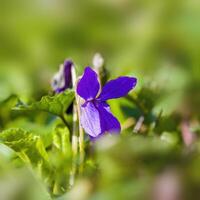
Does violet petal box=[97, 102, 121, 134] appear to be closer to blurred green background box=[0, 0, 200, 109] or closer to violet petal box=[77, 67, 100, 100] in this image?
violet petal box=[77, 67, 100, 100]

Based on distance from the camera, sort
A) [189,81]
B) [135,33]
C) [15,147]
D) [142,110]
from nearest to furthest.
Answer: [15,147] → [142,110] → [189,81] → [135,33]

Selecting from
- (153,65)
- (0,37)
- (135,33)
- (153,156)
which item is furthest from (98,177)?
(0,37)

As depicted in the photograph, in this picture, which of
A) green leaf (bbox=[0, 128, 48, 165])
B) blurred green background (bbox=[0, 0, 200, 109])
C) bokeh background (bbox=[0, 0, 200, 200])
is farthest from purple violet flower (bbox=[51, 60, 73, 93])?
blurred green background (bbox=[0, 0, 200, 109])

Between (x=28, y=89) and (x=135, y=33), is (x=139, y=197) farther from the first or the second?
(x=135, y=33)

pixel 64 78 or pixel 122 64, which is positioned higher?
pixel 64 78

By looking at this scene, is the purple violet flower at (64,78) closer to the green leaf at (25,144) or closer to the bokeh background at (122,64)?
the bokeh background at (122,64)

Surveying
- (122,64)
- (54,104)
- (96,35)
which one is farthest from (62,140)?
(96,35)

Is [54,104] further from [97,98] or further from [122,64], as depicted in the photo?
[122,64]
